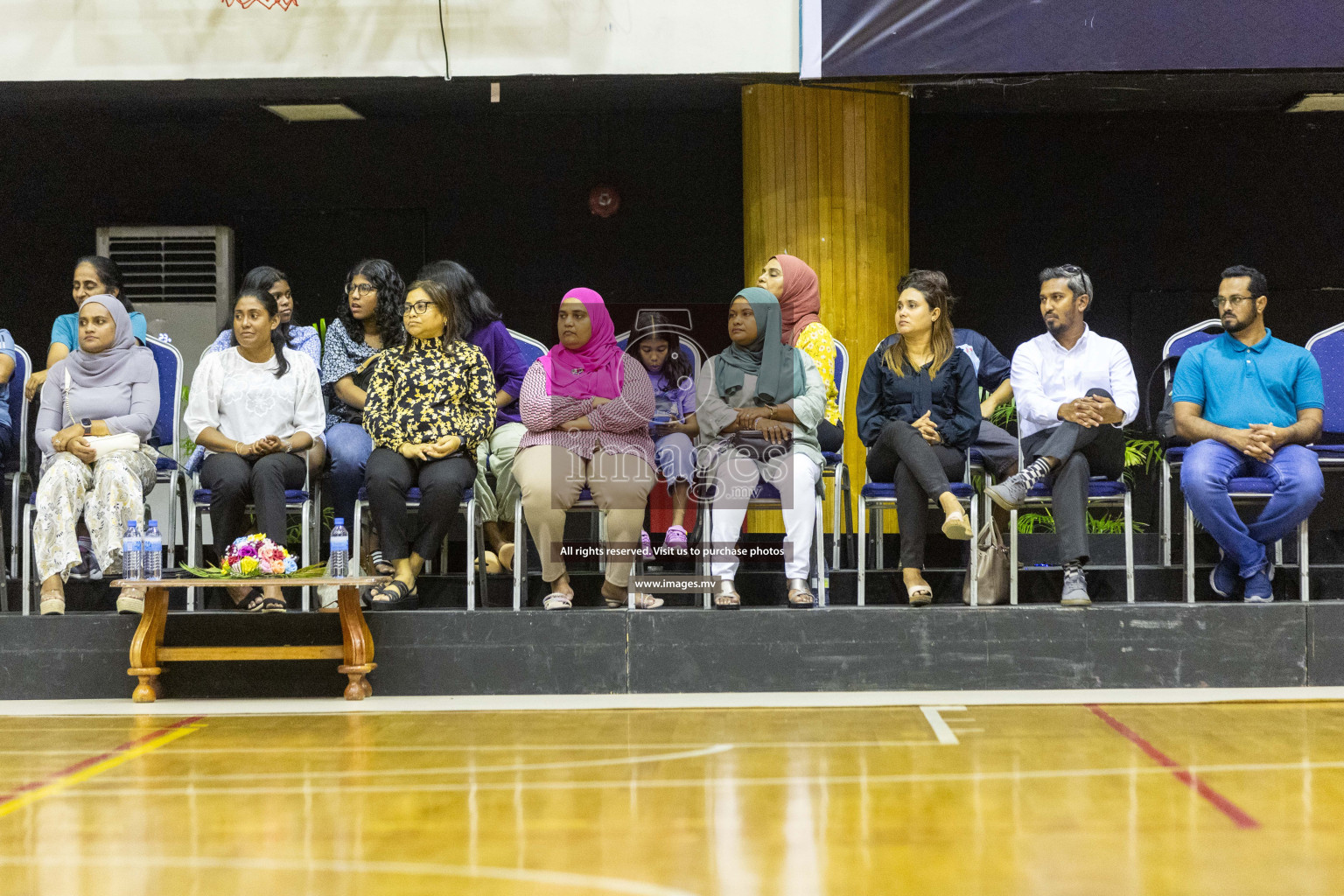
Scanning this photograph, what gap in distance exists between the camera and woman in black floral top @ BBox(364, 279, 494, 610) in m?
4.38

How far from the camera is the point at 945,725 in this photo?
364 centimetres

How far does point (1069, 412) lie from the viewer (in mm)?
4445

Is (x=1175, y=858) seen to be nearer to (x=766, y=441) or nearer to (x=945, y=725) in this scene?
(x=945, y=725)

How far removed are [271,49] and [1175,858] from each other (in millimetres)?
4615

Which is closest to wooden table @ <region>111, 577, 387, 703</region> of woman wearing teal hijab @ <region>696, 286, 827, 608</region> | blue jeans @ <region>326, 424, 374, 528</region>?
blue jeans @ <region>326, 424, 374, 528</region>

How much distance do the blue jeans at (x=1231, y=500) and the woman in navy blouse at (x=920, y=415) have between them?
751 millimetres

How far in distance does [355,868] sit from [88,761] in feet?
4.31

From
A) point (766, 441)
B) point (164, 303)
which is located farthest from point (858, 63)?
point (164, 303)

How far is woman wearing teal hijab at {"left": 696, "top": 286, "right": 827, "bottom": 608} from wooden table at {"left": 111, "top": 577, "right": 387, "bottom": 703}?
1.16m

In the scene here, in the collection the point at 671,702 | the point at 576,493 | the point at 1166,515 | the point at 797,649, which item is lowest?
the point at 671,702

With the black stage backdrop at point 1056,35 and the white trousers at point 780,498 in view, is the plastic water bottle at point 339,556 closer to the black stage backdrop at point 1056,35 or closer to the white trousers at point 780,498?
the white trousers at point 780,498

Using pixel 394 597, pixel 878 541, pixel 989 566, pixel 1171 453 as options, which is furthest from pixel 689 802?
pixel 1171 453

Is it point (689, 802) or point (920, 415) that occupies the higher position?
point (920, 415)

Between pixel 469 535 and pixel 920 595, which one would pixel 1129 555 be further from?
pixel 469 535
